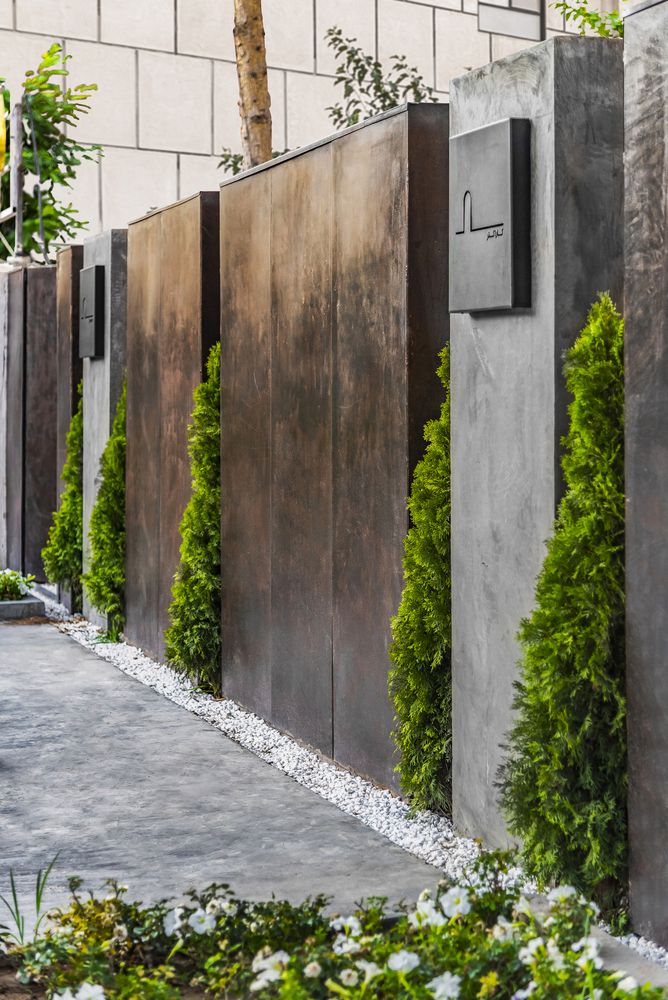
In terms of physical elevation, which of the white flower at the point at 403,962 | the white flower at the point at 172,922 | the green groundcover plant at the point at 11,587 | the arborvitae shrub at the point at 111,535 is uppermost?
the arborvitae shrub at the point at 111,535

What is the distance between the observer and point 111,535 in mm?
8531

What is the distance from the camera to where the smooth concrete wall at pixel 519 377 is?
3748mm

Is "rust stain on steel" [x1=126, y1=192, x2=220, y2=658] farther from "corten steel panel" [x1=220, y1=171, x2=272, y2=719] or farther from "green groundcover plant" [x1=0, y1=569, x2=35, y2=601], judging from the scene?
"green groundcover plant" [x1=0, y1=569, x2=35, y2=601]

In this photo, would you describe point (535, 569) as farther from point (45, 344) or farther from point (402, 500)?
point (45, 344)

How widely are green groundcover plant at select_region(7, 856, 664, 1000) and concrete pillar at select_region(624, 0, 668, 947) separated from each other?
0.26 meters

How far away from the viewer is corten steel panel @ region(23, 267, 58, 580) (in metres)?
11.0

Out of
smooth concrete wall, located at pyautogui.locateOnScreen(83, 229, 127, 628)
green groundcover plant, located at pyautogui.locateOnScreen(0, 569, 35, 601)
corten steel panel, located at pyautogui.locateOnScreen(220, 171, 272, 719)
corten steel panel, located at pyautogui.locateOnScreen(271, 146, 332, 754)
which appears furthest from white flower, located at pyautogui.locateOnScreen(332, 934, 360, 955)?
green groundcover plant, located at pyautogui.locateOnScreen(0, 569, 35, 601)

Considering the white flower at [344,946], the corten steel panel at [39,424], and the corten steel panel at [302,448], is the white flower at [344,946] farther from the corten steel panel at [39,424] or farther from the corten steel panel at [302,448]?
the corten steel panel at [39,424]

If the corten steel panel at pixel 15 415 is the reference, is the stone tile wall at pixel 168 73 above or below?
above

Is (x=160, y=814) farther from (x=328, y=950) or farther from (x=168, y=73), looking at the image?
(x=168, y=73)

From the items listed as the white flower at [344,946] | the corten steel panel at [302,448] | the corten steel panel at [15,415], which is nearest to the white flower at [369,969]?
the white flower at [344,946]

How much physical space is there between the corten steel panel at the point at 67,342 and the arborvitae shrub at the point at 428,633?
5.65 metres

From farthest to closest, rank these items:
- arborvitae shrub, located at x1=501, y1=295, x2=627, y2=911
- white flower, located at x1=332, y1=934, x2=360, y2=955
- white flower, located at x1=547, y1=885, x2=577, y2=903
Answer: arborvitae shrub, located at x1=501, y1=295, x2=627, y2=911
white flower, located at x1=547, y1=885, x2=577, y2=903
white flower, located at x1=332, y1=934, x2=360, y2=955

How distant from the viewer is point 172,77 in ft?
64.6
